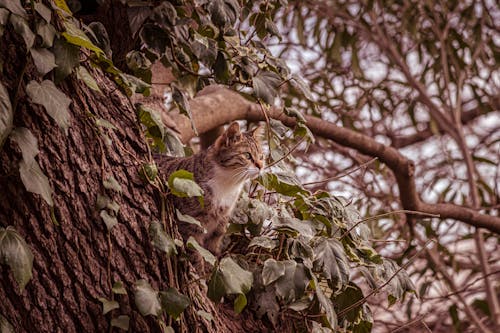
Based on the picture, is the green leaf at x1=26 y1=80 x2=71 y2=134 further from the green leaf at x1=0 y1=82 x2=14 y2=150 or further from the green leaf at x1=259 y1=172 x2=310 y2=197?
the green leaf at x1=259 y1=172 x2=310 y2=197

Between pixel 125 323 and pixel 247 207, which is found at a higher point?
pixel 247 207

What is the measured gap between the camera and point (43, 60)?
1.28m

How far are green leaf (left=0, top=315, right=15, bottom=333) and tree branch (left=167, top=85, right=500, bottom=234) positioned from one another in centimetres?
170

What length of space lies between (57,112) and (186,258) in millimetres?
500

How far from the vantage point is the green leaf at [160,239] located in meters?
1.46

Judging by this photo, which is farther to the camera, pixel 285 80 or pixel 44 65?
pixel 285 80

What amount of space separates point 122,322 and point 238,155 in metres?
1.10

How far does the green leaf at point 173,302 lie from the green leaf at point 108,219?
19 cm

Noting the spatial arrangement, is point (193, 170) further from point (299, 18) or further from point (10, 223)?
point (299, 18)

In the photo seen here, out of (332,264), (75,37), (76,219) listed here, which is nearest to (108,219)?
(76,219)

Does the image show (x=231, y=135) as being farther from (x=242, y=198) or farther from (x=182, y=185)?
(x=182, y=185)

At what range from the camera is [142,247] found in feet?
4.80

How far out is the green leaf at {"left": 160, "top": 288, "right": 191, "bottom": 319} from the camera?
1418 mm

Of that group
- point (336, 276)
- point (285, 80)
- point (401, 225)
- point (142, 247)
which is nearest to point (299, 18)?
point (401, 225)
